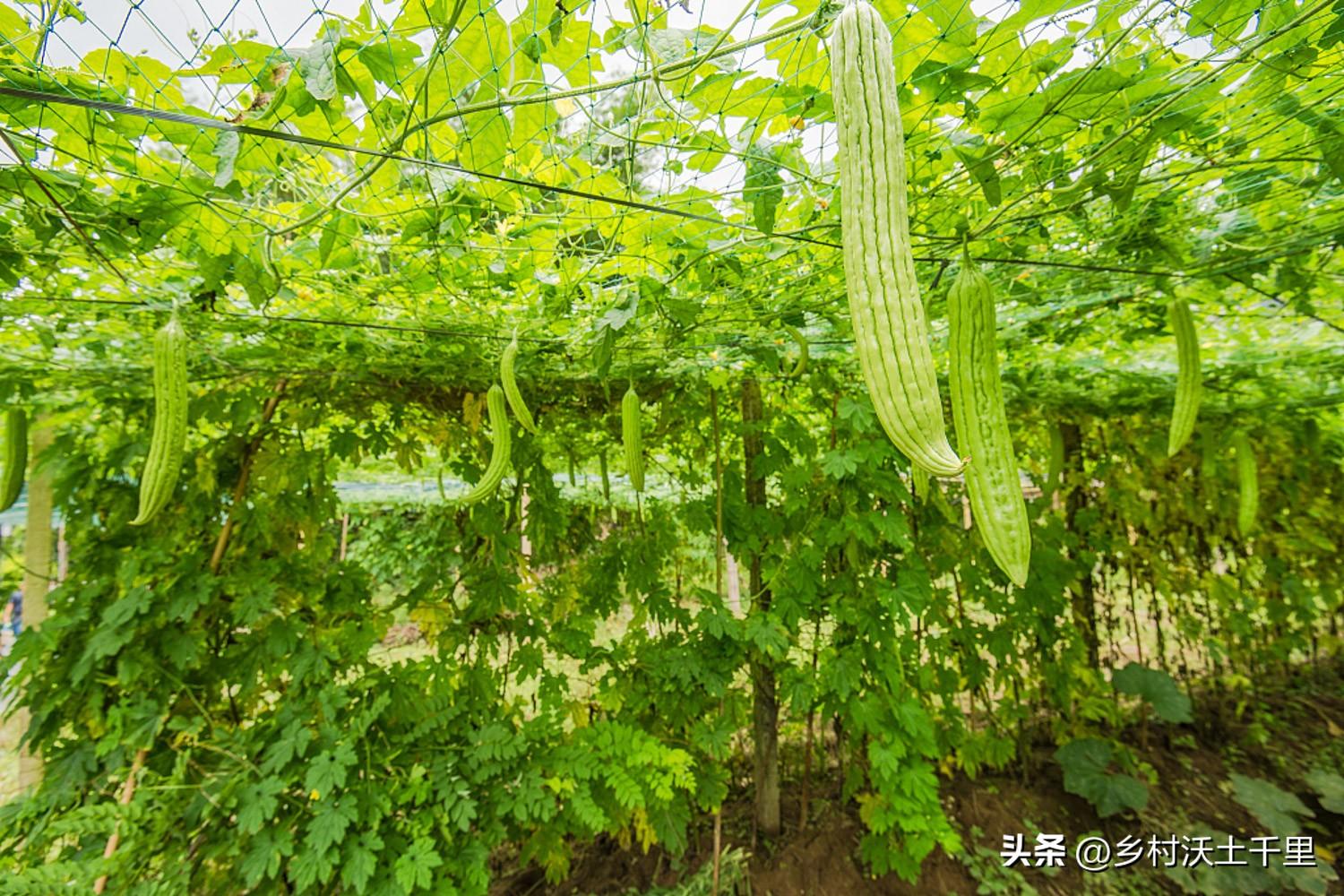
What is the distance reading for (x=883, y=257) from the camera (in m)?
0.85

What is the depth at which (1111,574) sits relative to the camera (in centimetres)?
489

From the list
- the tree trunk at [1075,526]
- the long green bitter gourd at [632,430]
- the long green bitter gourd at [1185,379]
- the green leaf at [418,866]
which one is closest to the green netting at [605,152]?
the long green bitter gourd at [1185,379]

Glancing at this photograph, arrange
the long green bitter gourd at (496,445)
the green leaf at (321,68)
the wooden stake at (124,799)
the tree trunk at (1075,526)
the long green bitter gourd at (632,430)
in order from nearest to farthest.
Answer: the green leaf at (321,68), the wooden stake at (124,799), the long green bitter gourd at (496,445), the long green bitter gourd at (632,430), the tree trunk at (1075,526)

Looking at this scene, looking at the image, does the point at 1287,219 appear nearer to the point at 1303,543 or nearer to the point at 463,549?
the point at 463,549

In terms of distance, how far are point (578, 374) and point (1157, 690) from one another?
499 centimetres

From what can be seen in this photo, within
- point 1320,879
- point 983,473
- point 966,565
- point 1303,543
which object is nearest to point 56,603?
point 983,473

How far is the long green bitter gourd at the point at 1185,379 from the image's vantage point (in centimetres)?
204

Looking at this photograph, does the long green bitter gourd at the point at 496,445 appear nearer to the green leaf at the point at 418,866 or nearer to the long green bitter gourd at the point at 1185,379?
the green leaf at the point at 418,866

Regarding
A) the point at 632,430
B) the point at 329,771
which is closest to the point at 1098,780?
the point at 632,430

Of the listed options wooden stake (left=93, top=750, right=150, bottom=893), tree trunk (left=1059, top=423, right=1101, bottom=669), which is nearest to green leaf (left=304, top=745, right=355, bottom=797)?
wooden stake (left=93, top=750, right=150, bottom=893)

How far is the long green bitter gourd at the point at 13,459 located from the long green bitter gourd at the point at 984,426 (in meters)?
3.77

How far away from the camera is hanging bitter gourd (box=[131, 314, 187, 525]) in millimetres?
1750

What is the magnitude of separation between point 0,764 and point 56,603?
3.73 metres

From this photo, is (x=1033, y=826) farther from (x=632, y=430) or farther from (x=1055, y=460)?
(x=632, y=430)
